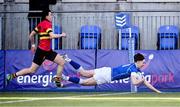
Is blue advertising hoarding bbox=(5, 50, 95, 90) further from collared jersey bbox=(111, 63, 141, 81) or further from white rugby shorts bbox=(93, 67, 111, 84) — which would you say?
collared jersey bbox=(111, 63, 141, 81)

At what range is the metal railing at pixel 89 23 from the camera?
14611 millimetres

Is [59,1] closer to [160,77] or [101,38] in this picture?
[101,38]

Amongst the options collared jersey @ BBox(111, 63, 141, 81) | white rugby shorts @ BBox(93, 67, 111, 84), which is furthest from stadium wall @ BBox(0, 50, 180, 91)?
collared jersey @ BBox(111, 63, 141, 81)

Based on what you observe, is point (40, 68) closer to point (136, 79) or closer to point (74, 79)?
point (74, 79)

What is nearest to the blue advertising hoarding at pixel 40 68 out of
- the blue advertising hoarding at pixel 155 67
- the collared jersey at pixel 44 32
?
the blue advertising hoarding at pixel 155 67

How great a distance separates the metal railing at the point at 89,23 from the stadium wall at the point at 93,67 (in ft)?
3.51

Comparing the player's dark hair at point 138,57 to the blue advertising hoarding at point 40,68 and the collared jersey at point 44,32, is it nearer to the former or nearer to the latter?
the blue advertising hoarding at point 40,68

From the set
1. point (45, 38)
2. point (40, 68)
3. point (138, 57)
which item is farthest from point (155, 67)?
point (45, 38)

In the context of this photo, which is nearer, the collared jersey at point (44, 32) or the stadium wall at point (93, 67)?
the collared jersey at point (44, 32)

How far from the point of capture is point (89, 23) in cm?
1533

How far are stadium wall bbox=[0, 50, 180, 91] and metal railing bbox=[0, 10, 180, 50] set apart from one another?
3.51ft

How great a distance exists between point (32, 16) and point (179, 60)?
150 inches

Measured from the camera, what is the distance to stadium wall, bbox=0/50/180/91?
13.0 m

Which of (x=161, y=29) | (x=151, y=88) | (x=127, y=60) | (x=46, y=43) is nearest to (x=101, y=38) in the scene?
(x=161, y=29)
